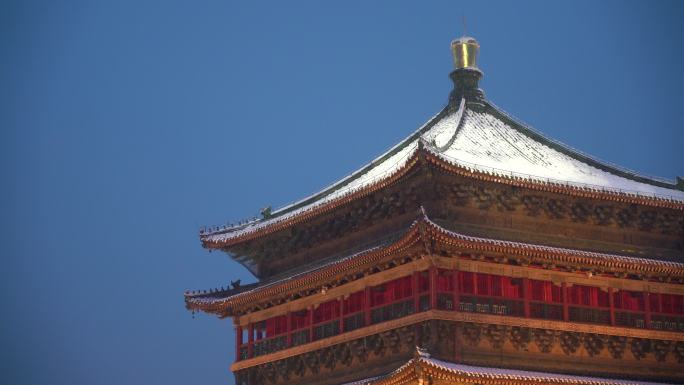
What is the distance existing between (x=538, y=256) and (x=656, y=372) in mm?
6204

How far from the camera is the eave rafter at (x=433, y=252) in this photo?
3759 centimetres

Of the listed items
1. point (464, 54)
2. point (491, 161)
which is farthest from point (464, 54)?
point (491, 161)

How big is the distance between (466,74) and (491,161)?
762 centimetres

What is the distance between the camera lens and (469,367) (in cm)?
3706

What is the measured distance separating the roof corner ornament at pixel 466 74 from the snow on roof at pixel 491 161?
2.17 feet

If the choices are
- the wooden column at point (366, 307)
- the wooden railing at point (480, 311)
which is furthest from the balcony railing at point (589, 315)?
→ the wooden column at point (366, 307)

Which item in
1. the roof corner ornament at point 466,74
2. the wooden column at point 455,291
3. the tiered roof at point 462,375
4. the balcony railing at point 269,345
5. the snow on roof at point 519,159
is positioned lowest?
the tiered roof at point 462,375

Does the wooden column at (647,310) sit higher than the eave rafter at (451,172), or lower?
lower

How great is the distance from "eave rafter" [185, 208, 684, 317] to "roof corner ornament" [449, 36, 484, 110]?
10407 mm

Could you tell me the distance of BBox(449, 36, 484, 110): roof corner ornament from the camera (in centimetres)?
4859

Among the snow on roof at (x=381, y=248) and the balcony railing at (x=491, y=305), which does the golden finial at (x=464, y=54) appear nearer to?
the snow on roof at (x=381, y=248)

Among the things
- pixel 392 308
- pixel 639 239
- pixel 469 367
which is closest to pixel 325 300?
pixel 392 308

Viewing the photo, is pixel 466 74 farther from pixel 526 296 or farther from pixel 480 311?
pixel 480 311

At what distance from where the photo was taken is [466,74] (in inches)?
1924
